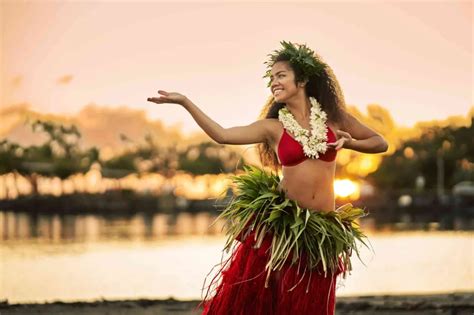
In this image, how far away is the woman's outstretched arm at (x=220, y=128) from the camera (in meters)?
4.37

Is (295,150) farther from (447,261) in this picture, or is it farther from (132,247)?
(132,247)

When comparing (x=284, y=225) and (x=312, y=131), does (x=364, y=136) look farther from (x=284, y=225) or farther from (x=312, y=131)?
(x=284, y=225)

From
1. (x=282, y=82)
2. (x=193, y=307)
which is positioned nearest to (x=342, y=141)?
(x=282, y=82)

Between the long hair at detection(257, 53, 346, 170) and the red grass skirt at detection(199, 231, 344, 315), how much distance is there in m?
0.46

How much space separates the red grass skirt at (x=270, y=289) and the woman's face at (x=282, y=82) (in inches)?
27.5

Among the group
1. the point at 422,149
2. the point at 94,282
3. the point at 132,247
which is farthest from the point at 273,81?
the point at 422,149

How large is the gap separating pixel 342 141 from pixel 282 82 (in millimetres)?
420

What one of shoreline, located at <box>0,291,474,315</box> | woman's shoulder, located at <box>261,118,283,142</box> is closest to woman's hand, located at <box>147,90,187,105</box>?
woman's shoulder, located at <box>261,118,283,142</box>

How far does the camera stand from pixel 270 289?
4.67 m

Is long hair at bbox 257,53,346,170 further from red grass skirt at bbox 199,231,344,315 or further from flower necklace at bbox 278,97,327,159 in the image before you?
red grass skirt at bbox 199,231,344,315

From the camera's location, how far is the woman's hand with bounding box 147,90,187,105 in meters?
4.36

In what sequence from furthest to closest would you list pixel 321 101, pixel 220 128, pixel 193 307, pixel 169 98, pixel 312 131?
1. pixel 193 307
2. pixel 321 101
3. pixel 312 131
4. pixel 220 128
5. pixel 169 98

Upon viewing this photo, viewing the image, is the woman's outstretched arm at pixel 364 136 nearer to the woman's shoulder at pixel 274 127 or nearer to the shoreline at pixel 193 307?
the woman's shoulder at pixel 274 127

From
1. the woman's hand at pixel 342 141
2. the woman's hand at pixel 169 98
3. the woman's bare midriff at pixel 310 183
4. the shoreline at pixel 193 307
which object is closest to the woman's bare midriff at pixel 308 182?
the woman's bare midriff at pixel 310 183
